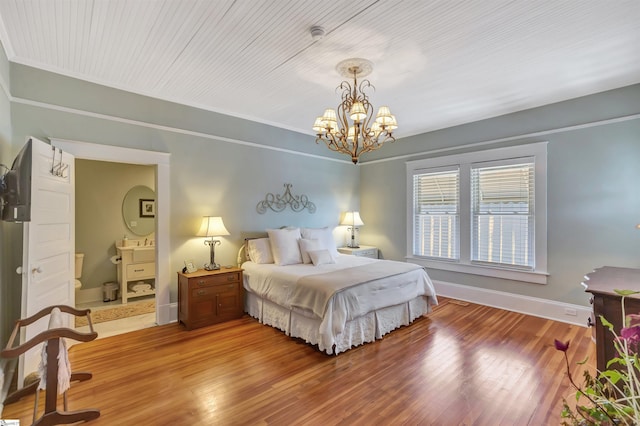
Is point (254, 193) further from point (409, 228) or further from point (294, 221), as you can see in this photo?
point (409, 228)

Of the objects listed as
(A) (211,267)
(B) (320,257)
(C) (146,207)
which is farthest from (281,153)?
(C) (146,207)

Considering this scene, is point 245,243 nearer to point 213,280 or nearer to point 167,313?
point 213,280

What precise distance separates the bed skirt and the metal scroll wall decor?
1.39 metres

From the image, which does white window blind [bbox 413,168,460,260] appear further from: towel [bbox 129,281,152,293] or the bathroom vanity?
towel [bbox 129,281,152,293]

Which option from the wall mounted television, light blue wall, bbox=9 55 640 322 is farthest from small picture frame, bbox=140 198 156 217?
the wall mounted television

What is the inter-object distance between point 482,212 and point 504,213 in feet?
0.97

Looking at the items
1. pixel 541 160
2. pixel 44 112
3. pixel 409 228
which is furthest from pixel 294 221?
pixel 541 160

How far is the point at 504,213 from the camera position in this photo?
4227mm

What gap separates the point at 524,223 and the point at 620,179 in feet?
3.51

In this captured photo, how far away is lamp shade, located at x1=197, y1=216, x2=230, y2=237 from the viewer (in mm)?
3852

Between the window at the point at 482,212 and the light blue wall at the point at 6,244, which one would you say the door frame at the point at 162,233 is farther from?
the window at the point at 482,212

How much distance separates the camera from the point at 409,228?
530 cm

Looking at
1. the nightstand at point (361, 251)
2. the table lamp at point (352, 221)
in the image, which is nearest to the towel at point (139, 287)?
the nightstand at point (361, 251)

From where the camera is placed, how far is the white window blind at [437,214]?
4.77 meters
